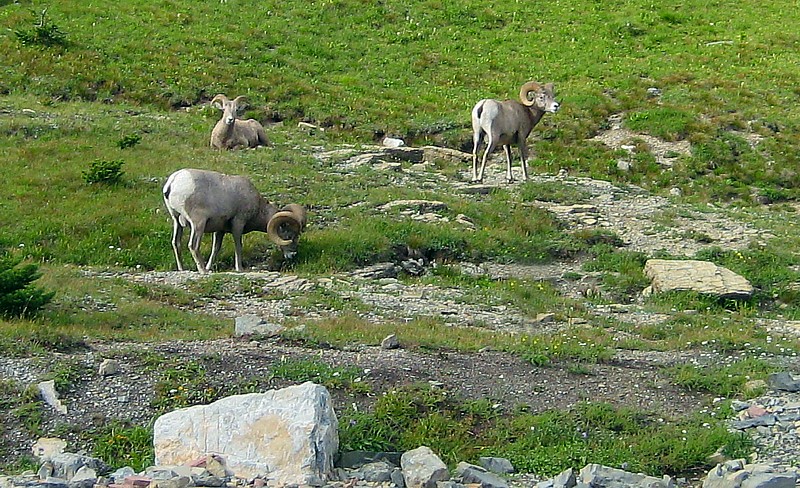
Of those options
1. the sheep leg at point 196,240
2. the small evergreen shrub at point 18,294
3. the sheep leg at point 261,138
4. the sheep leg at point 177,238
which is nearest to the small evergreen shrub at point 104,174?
the sheep leg at point 177,238

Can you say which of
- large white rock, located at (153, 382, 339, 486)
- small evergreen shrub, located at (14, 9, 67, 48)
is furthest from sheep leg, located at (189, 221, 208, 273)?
small evergreen shrub, located at (14, 9, 67, 48)

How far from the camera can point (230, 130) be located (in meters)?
24.8

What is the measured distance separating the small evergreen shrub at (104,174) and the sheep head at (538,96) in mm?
10129

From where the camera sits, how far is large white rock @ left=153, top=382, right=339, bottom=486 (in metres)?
8.41

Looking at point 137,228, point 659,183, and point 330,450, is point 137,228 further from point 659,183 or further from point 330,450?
point 659,183

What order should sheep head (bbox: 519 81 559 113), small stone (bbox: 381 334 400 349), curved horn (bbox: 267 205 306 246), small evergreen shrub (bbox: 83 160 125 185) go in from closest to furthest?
small stone (bbox: 381 334 400 349)
curved horn (bbox: 267 205 306 246)
small evergreen shrub (bbox: 83 160 125 185)
sheep head (bbox: 519 81 559 113)

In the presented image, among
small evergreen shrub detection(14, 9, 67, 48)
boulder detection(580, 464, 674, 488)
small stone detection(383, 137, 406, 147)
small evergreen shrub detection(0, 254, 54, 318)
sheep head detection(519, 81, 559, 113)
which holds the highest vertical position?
small evergreen shrub detection(14, 9, 67, 48)

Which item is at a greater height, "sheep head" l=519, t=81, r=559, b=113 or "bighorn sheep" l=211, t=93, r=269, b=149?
"sheep head" l=519, t=81, r=559, b=113

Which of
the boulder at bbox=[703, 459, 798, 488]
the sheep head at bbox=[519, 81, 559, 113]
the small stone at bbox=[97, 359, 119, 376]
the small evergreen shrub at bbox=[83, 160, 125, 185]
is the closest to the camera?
the boulder at bbox=[703, 459, 798, 488]

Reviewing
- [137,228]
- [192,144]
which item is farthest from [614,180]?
[137,228]

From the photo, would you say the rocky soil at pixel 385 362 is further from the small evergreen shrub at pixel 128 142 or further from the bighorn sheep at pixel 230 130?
the bighorn sheep at pixel 230 130

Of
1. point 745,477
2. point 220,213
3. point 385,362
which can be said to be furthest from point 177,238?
point 745,477

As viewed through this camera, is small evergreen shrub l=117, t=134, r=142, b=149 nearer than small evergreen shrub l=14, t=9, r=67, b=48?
Yes

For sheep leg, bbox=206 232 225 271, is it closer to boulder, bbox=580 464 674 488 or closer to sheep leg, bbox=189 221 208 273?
sheep leg, bbox=189 221 208 273
